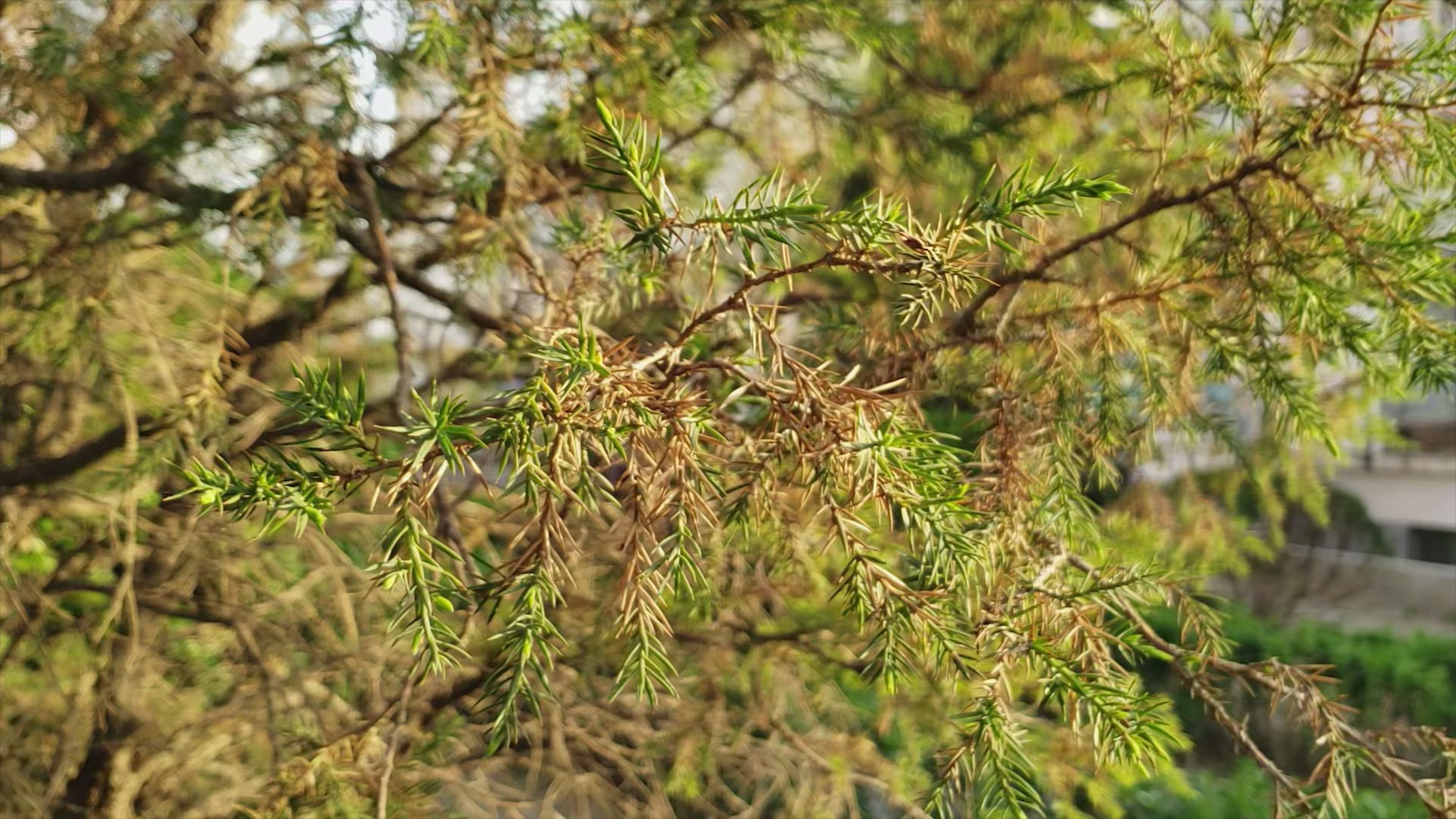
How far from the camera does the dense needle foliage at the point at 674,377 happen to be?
0.82 m

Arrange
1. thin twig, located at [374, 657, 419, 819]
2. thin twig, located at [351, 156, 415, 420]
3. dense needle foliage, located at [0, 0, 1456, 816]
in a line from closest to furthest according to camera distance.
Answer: dense needle foliage, located at [0, 0, 1456, 816] < thin twig, located at [374, 657, 419, 819] < thin twig, located at [351, 156, 415, 420]

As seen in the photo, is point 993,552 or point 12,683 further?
point 12,683

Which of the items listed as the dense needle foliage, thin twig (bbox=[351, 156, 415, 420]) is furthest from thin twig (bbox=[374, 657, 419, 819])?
thin twig (bbox=[351, 156, 415, 420])

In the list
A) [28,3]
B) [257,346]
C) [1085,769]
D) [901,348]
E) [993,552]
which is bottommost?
[1085,769]

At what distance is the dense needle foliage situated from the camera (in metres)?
0.82

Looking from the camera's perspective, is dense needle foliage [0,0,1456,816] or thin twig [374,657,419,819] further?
thin twig [374,657,419,819]

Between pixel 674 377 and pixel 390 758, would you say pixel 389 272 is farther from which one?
pixel 674 377

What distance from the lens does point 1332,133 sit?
1.08m

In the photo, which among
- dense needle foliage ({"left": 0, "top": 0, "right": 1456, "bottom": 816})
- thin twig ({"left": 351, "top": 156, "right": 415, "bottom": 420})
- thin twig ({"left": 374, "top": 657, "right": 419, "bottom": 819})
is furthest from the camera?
thin twig ({"left": 351, "top": 156, "right": 415, "bottom": 420})

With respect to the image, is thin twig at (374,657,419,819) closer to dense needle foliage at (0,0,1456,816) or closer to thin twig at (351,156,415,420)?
dense needle foliage at (0,0,1456,816)

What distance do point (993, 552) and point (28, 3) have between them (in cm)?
214

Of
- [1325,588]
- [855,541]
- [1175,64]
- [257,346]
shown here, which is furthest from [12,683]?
[1325,588]

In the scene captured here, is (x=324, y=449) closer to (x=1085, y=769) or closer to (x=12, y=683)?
(x=1085, y=769)

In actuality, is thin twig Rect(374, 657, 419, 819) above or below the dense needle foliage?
below
